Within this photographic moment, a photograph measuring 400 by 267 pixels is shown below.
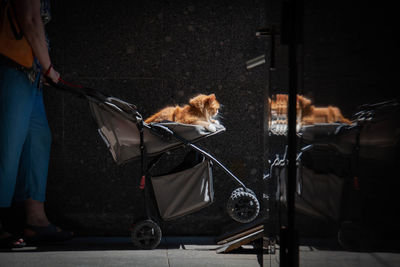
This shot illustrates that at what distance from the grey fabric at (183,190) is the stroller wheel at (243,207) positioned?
0.23 metres

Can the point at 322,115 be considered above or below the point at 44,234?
above

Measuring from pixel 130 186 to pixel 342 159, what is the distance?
279cm

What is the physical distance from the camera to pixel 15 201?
3545 millimetres

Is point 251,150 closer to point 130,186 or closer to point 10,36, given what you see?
point 130,186

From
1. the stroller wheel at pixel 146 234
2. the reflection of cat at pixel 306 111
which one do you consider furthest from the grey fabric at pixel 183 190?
the reflection of cat at pixel 306 111

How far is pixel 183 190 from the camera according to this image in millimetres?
3109

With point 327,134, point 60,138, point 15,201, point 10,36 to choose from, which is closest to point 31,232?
point 15,201

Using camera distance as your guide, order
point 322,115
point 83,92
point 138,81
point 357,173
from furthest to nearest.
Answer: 1. point 138,81
2. point 83,92
3. point 322,115
4. point 357,173

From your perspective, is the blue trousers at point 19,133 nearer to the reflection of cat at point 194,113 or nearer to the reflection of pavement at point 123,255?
the reflection of pavement at point 123,255

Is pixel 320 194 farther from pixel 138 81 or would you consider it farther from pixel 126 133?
pixel 138 81

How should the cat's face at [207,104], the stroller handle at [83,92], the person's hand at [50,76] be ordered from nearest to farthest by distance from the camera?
the stroller handle at [83,92] → the person's hand at [50,76] → the cat's face at [207,104]

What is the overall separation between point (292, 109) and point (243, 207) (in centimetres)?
189

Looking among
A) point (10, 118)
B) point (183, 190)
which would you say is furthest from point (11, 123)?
point (183, 190)

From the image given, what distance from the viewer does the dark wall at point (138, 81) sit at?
12.0 feet
